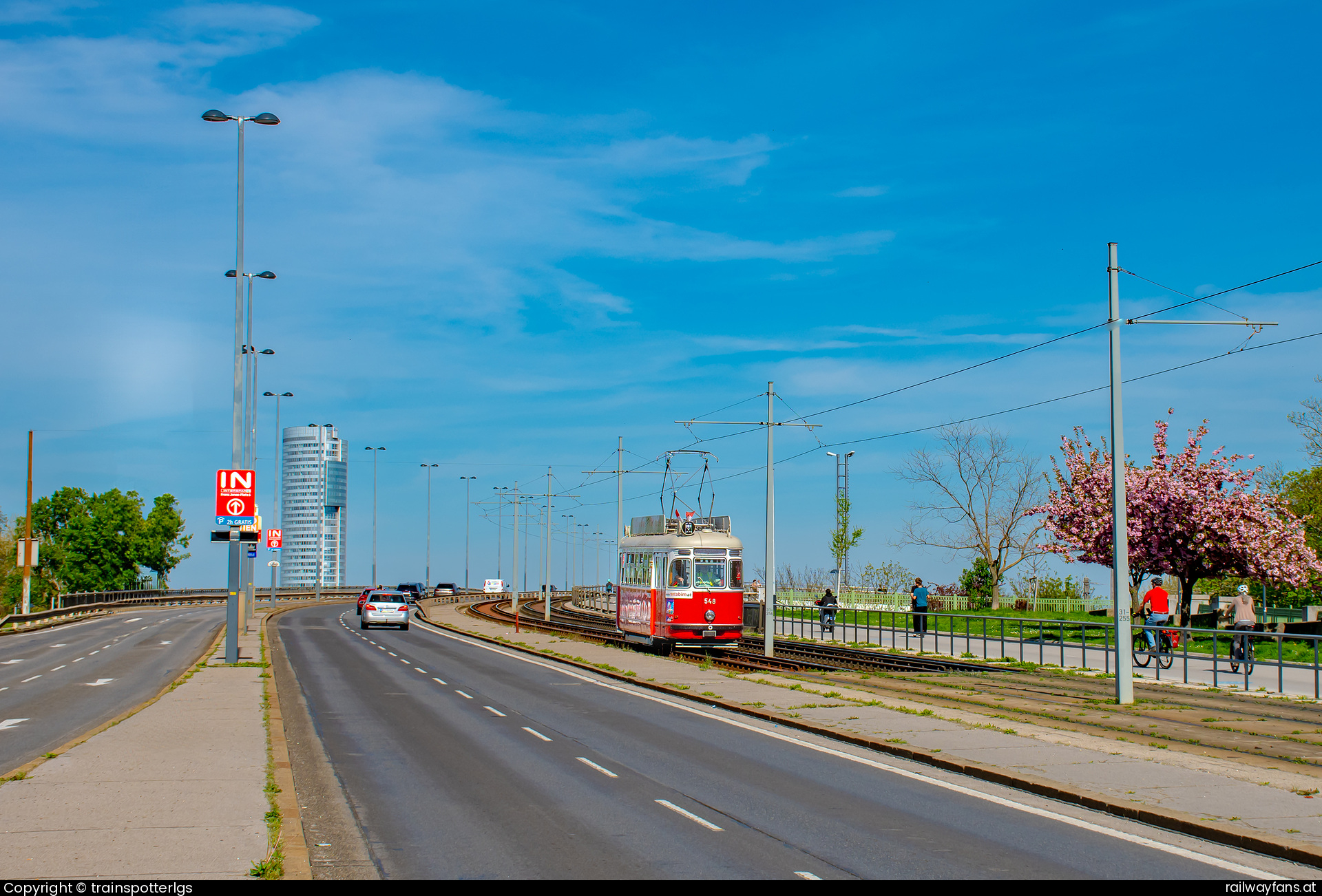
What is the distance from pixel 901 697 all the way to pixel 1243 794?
1028 centimetres

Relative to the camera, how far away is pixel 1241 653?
944 inches

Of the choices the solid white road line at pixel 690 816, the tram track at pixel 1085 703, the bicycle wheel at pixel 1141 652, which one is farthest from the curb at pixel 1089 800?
the bicycle wheel at pixel 1141 652

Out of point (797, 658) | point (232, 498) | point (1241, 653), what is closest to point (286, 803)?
point (232, 498)

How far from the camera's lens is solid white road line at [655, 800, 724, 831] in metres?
9.80

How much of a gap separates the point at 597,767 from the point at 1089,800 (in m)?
5.44

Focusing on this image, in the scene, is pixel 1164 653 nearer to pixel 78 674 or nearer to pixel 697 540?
pixel 697 540

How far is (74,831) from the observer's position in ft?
28.4

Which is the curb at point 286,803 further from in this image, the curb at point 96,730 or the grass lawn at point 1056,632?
the grass lawn at point 1056,632

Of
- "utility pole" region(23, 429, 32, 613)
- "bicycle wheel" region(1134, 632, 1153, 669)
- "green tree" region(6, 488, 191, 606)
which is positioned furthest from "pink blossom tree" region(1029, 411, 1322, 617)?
"green tree" region(6, 488, 191, 606)

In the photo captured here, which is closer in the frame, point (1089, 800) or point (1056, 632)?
point (1089, 800)

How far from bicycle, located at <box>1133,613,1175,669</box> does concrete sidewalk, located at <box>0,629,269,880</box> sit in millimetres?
19361

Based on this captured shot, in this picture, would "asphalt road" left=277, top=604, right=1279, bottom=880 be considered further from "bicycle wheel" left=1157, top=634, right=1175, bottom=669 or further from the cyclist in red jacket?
the cyclist in red jacket
